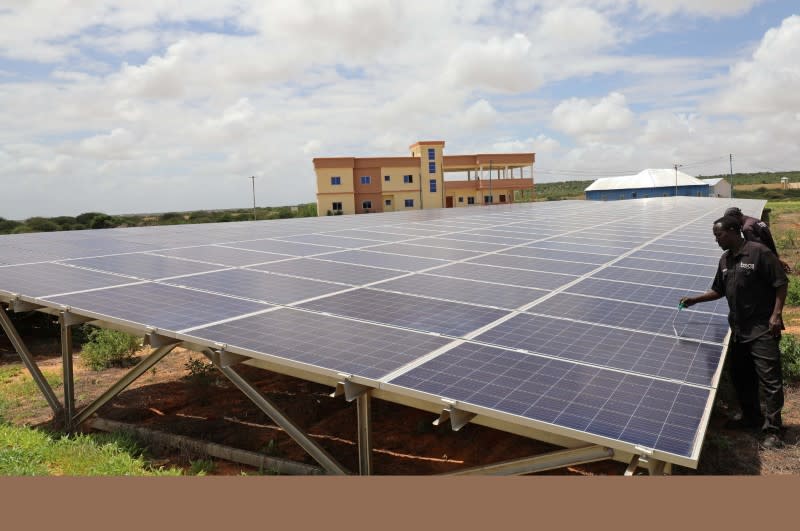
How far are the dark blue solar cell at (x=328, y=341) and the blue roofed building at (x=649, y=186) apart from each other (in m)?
93.6

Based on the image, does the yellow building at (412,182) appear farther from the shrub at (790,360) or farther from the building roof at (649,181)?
the shrub at (790,360)

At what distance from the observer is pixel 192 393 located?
1350 centimetres

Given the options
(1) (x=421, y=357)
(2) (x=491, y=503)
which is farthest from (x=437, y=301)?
(2) (x=491, y=503)

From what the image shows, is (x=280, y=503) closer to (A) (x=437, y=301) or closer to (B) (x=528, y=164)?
(A) (x=437, y=301)

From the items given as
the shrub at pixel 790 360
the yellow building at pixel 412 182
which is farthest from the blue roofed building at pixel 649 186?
the shrub at pixel 790 360

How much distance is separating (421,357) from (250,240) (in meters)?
11.7

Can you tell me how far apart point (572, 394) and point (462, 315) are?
2611mm

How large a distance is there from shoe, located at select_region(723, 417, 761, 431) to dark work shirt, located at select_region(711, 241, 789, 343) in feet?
6.29

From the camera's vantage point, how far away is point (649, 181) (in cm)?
9569

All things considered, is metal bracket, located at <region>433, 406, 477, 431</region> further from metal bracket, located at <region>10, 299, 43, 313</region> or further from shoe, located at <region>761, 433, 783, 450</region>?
metal bracket, located at <region>10, 299, 43, 313</region>

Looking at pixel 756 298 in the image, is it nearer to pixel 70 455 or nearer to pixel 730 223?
pixel 730 223

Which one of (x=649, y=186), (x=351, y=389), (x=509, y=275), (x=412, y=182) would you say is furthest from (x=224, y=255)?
(x=649, y=186)

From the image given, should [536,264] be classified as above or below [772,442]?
above

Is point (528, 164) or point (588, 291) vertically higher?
point (528, 164)
